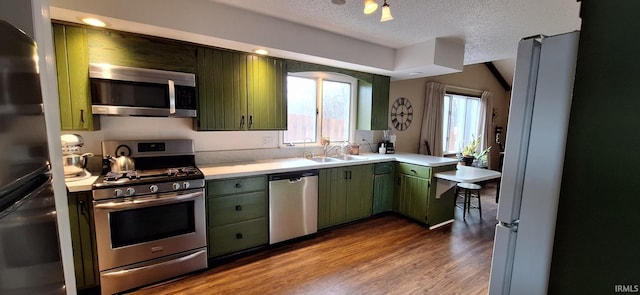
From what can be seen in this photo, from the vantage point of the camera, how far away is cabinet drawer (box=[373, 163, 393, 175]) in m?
3.55

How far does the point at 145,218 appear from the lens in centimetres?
211

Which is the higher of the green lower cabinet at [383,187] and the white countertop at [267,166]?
the white countertop at [267,166]

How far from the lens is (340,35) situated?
298cm

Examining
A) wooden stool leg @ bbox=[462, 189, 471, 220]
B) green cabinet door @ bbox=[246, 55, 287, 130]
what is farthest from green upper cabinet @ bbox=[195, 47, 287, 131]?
wooden stool leg @ bbox=[462, 189, 471, 220]

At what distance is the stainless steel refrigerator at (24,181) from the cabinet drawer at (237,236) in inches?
64.1

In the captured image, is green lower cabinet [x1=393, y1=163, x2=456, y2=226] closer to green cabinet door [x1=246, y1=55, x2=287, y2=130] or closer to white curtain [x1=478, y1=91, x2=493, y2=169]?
green cabinet door [x1=246, y1=55, x2=287, y2=130]

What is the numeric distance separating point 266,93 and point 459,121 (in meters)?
4.84

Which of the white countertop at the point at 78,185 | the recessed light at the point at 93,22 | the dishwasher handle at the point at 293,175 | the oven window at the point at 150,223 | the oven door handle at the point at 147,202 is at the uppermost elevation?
the recessed light at the point at 93,22

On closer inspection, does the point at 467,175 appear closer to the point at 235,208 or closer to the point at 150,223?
the point at 235,208

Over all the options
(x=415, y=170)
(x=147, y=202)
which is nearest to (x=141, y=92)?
(x=147, y=202)

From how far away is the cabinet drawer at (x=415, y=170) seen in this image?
3.32 m

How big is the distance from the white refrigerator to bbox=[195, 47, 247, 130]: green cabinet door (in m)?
2.40

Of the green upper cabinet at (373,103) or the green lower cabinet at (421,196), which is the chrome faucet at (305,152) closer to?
the green upper cabinet at (373,103)

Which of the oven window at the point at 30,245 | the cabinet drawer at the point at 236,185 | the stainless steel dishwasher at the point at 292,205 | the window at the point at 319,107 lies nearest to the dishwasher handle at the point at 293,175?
the stainless steel dishwasher at the point at 292,205
